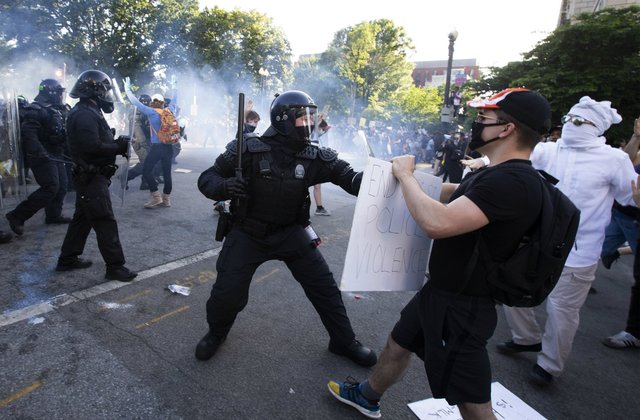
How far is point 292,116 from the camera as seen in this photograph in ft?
8.45

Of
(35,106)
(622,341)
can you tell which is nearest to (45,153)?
(35,106)

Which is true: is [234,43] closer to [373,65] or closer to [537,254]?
[373,65]

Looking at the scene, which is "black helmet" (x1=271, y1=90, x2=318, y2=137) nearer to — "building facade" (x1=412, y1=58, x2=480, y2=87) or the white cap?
the white cap

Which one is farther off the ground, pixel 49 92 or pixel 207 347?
pixel 49 92

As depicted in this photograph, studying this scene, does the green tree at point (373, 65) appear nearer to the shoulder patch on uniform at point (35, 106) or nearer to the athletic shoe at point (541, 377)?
the shoulder patch on uniform at point (35, 106)

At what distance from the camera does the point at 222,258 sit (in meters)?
2.57

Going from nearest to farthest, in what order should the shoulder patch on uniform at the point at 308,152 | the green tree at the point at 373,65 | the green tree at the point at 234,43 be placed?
the shoulder patch on uniform at the point at 308,152 < the green tree at the point at 234,43 < the green tree at the point at 373,65

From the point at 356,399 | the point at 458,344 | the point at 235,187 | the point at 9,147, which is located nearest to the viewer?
the point at 458,344

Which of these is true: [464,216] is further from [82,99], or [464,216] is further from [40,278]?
[40,278]

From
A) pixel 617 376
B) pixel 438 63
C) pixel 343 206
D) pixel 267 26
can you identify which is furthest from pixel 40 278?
pixel 438 63

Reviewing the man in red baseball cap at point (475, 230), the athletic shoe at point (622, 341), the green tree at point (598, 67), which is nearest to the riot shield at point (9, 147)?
the man in red baseball cap at point (475, 230)

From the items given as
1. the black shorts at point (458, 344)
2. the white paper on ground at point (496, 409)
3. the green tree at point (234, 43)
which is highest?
the green tree at point (234, 43)

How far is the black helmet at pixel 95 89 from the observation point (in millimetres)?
3568

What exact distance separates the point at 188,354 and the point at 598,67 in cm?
1623
